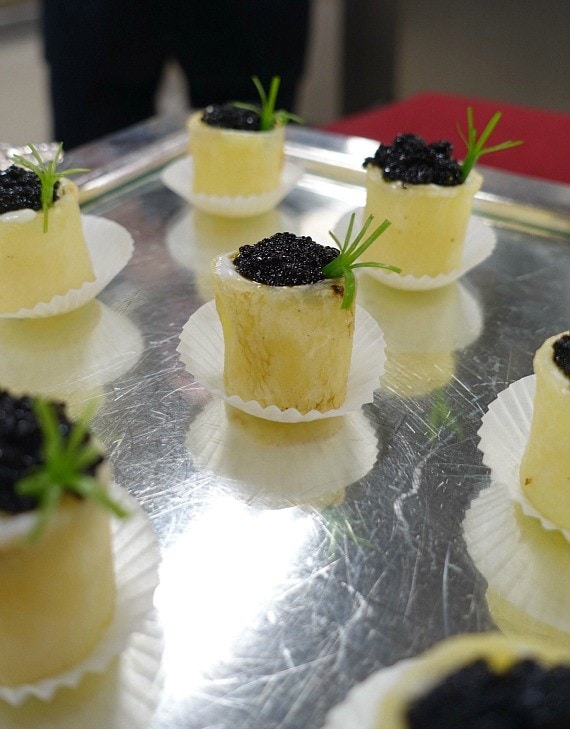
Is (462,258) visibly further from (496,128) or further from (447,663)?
(447,663)

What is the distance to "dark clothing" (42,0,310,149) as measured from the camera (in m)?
3.87

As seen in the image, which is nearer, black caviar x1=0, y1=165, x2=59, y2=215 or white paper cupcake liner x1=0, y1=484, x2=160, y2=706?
white paper cupcake liner x1=0, y1=484, x2=160, y2=706

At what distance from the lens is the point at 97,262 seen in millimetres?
2357

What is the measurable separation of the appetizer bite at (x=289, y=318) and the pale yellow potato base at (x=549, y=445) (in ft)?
1.39

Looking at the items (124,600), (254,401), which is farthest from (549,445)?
(124,600)

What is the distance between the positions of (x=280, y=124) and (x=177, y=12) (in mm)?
1829

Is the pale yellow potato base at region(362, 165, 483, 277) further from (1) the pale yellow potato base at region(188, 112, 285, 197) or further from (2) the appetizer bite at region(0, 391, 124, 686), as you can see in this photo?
(2) the appetizer bite at region(0, 391, 124, 686)

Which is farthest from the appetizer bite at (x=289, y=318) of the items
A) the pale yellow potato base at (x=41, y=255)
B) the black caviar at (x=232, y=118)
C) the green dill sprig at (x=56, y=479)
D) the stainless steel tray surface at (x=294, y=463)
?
the black caviar at (x=232, y=118)

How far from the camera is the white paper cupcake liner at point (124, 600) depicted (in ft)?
4.04

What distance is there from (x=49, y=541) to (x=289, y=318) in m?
0.73

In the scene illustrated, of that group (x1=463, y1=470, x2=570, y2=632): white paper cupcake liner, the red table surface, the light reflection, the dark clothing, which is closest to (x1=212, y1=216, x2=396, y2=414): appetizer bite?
the light reflection

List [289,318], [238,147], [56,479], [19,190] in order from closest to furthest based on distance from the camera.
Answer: [56,479]
[289,318]
[19,190]
[238,147]

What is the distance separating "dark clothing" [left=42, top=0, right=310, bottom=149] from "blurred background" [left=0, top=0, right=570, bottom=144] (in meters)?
0.59

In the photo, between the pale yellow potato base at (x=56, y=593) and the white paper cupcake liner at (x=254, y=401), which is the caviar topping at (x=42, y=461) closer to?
the pale yellow potato base at (x=56, y=593)
